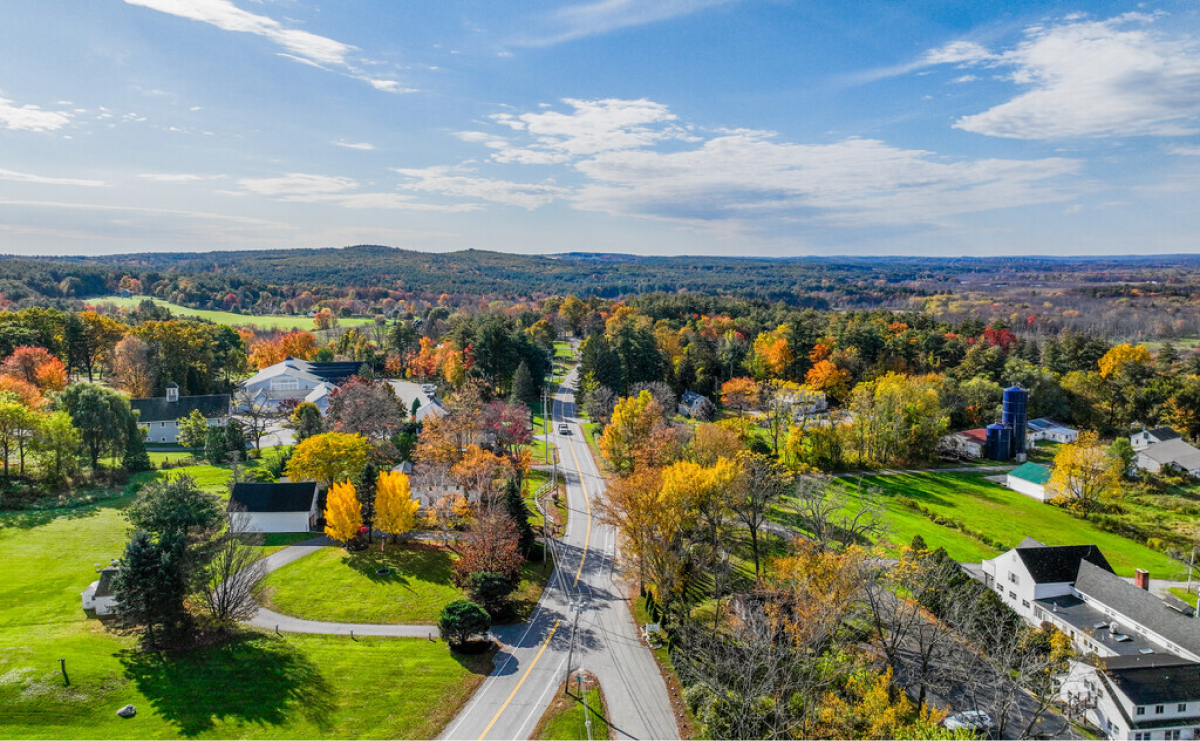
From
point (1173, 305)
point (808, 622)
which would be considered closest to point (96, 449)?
point (808, 622)

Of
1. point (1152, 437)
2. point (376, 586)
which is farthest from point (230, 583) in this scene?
point (1152, 437)

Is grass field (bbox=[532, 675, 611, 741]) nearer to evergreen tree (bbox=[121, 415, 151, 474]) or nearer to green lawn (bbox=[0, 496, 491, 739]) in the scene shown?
green lawn (bbox=[0, 496, 491, 739])

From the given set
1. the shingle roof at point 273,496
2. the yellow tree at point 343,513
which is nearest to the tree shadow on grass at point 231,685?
the yellow tree at point 343,513

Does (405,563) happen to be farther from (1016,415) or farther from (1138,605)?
(1016,415)

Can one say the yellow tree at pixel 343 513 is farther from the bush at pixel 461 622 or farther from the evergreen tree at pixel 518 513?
the bush at pixel 461 622

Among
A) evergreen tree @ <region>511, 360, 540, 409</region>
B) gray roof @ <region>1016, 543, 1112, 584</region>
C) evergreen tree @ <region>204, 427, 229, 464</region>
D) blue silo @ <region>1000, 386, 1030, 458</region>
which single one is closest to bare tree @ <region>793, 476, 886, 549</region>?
gray roof @ <region>1016, 543, 1112, 584</region>

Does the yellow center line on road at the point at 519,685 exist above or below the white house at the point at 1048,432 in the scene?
below
